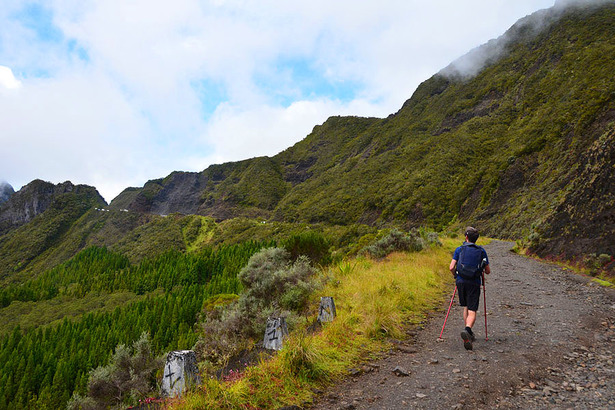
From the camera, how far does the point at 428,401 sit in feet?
12.2

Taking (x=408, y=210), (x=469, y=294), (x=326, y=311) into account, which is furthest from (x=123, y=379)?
(x=408, y=210)

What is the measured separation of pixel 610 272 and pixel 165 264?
101 m

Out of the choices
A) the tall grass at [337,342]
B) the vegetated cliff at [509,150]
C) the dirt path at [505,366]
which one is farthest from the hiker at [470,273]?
the vegetated cliff at [509,150]

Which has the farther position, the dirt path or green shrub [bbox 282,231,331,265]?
green shrub [bbox 282,231,331,265]

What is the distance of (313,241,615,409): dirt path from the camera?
3691mm

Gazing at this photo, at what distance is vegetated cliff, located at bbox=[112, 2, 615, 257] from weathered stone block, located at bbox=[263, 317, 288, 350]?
13980 mm

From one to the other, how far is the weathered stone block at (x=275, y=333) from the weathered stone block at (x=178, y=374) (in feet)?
6.33

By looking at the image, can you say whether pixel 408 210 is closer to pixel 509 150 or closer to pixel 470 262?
pixel 509 150

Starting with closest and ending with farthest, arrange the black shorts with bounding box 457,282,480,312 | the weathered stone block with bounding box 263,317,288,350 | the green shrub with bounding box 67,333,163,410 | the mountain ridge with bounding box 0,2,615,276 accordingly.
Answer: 1. the black shorts with bounding box 457,282,480,312
2. the weathered stone block with bounding box 263,317,288,350
3. the mountain ridge with bounding box 0,2,615,276
4. the green shrub with bounding box 67,333,163,410

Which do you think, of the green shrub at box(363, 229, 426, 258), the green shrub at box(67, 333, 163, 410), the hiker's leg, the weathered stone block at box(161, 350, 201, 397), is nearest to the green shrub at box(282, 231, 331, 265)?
the green shrub at box(363, 229, 426, 258)

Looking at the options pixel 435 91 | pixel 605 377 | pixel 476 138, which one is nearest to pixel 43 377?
pixel 605 377

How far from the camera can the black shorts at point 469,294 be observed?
5.73m

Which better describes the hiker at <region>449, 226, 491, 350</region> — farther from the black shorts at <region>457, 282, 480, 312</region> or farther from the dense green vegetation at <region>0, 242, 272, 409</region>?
the dense green vegetation at <region>0, 242, 272, 409</region>

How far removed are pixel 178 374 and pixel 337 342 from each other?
2610mm
